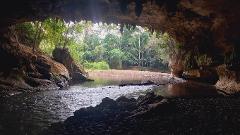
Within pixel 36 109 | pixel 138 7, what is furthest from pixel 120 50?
pixel 36 109

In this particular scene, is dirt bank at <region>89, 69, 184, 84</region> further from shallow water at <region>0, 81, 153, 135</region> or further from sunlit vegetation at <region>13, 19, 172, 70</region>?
shallow water at <region>0, 81, 153, 135</region>

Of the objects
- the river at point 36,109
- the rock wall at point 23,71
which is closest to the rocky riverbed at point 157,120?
the river at point 36,109

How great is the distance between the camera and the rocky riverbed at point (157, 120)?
35.2 ft

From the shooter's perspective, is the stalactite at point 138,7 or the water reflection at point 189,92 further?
the water reflection at point 189,92

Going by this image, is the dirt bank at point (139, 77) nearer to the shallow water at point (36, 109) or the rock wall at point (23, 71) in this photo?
the rock wall at point (23, 71)

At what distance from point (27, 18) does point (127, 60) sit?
44.2 meters

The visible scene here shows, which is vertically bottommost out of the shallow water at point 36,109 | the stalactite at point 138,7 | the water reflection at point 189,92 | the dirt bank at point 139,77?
the shallow water at point 36,109

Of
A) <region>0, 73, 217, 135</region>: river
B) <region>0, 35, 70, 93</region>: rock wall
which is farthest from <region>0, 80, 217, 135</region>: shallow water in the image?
<region>0, 35, 70, 93</region>: rock wall

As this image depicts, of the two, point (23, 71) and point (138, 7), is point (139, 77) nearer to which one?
point (23, 71)

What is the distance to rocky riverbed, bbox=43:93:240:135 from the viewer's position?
10.7m

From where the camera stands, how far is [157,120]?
38.7 ft

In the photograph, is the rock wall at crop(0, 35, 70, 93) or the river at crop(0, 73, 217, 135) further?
the rock wall at crop(0, 35, 70, 93)

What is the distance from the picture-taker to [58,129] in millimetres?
11812

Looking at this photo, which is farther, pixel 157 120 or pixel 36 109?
pixel 36 109
